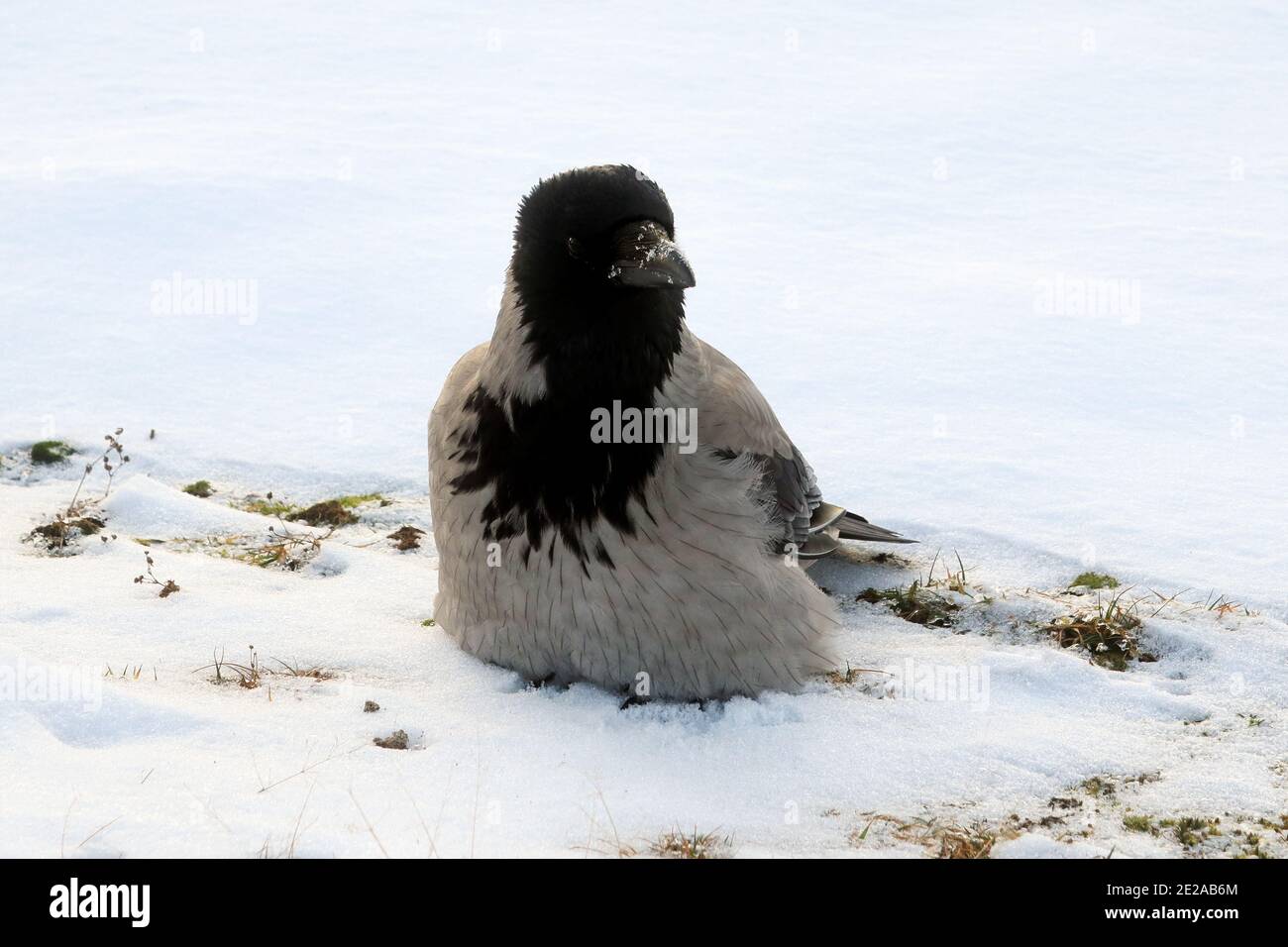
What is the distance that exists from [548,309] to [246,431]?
11.5 feet

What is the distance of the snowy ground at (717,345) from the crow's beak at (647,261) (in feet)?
4.97

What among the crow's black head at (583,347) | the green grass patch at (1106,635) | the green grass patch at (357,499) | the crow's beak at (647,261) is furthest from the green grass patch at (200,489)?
the green grass patch at (1106,635)

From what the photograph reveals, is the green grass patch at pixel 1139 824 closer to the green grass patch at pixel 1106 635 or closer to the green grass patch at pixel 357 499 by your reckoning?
the green grass patch at pixel 1106 635


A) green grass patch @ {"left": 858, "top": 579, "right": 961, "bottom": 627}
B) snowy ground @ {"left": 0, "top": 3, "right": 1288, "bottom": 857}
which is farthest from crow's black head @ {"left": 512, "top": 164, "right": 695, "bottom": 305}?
green grass patch @ {"left": 858, "top": 579, "right": 961, "bottom": 627}

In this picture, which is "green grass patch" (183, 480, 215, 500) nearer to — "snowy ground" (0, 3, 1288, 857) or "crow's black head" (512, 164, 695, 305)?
"snowy ground" (0, 3, 1288, 857)

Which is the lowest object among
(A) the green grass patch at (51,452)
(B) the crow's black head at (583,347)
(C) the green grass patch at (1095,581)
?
(C) the green grass patch at (1095,581)

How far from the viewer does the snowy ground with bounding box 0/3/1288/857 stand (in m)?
3.90

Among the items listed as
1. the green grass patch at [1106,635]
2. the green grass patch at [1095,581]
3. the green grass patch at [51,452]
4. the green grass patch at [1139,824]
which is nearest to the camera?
the green grass patch at [1139,824]

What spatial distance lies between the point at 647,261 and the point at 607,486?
2.74 feet

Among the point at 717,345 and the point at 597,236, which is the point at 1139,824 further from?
the point at 717,345

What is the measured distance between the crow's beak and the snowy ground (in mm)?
1514

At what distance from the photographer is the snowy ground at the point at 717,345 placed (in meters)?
3.90

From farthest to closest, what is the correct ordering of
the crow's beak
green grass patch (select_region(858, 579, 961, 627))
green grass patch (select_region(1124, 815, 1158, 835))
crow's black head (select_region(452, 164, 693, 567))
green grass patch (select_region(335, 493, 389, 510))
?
green grass patch (select_region(335, 493, 389, 510)) < green grass patch (select_region(858, 579, 961, 627)) < crow's black head (select_region(452, 164, 693, 567)) < the crow's beak < green grass patch (select_region(1124, 815, 1158, 835))

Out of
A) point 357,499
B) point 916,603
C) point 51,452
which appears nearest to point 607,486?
point 916,603
